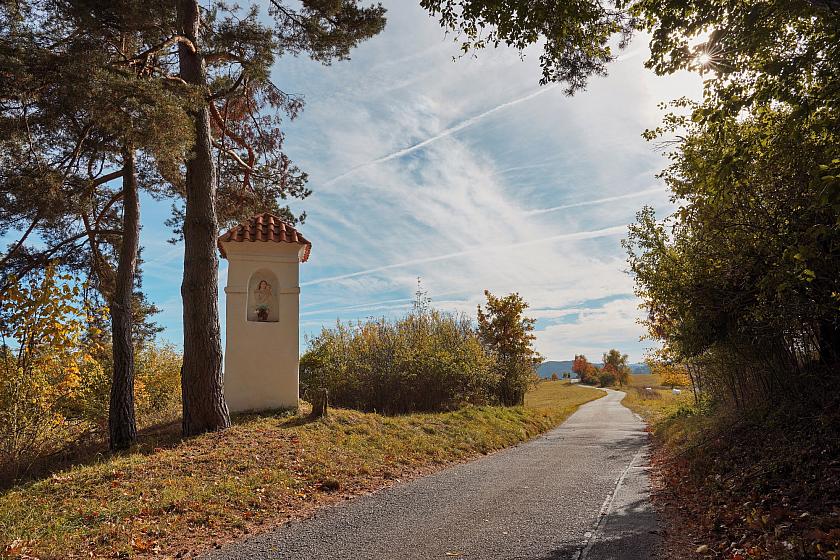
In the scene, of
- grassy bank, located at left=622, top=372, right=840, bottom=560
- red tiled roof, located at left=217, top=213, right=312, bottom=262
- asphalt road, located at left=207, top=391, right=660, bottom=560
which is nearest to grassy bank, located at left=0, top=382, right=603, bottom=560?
asphalt road, located at left=207, top=391, right=660, bottom=560

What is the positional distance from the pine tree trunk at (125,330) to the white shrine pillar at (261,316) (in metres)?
2.11

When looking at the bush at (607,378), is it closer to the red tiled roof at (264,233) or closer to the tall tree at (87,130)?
the red tiled roof at (264,233)

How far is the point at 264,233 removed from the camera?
490 inches

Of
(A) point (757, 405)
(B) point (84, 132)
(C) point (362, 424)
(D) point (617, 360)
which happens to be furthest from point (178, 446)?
(D) point (617, 360)

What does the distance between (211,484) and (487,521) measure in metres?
3.81

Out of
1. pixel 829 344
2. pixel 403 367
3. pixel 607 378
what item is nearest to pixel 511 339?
pixel 403 367

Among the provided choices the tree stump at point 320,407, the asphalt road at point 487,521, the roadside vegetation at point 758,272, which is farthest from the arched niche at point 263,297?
the roadside vegetation at point 758,272

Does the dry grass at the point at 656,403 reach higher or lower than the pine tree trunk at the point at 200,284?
lower

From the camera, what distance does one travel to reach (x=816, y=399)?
7.84m

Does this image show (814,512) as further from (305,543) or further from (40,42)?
(40,42)

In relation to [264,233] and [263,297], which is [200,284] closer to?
[263,297]

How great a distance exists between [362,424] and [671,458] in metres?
6.66

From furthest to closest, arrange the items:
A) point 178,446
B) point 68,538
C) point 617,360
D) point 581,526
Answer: point 617,360
point 178,446
point 581,526
point 68,538

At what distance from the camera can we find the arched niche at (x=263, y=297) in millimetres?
12297
